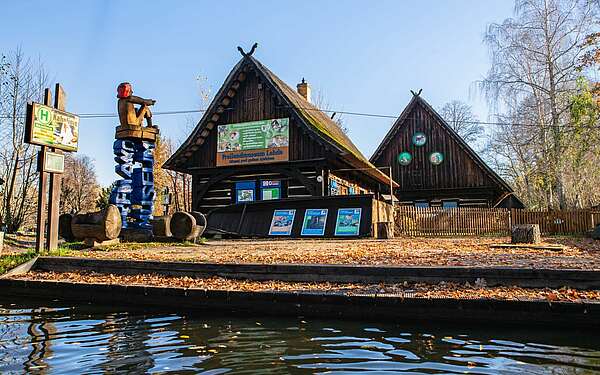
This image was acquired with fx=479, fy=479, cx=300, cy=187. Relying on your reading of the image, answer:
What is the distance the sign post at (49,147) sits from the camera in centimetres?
1100

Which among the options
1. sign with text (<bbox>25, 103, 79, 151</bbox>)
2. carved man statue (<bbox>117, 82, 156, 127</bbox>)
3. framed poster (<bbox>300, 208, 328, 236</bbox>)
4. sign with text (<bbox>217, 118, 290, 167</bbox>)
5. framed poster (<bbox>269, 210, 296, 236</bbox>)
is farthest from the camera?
sign with text (<bbox>217, 118, 290, 167</bbox>)

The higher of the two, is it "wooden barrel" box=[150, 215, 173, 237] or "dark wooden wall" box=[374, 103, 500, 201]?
"dark wooden wall" box=[374, 103, 500, 201]

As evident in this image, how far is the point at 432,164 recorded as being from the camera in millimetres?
31578

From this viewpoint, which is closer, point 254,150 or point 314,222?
point 314,222

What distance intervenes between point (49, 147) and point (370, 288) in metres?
8.87

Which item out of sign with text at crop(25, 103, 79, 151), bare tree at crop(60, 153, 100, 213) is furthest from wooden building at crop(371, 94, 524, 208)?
bare tree at crop(60, 153, 100, 213)

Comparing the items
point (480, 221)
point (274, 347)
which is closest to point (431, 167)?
point (480, 221)

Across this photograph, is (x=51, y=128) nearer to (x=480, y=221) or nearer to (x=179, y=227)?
(x=179, y=227)

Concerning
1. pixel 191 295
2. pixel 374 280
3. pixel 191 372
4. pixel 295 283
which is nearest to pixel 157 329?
pixel 191 295

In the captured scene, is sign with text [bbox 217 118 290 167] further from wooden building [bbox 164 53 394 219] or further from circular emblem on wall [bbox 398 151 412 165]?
circular emblem on wall [bbox 398 151 412 165]

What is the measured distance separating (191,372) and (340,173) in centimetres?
2140

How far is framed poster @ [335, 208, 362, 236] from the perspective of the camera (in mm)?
17703

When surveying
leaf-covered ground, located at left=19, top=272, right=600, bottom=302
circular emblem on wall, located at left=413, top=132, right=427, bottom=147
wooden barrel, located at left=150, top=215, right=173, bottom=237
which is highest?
circular emblem on wall, located at left=413, top=132, right=427, bottom=147

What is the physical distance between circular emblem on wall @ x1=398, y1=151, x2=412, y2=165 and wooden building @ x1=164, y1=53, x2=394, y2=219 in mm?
7961
